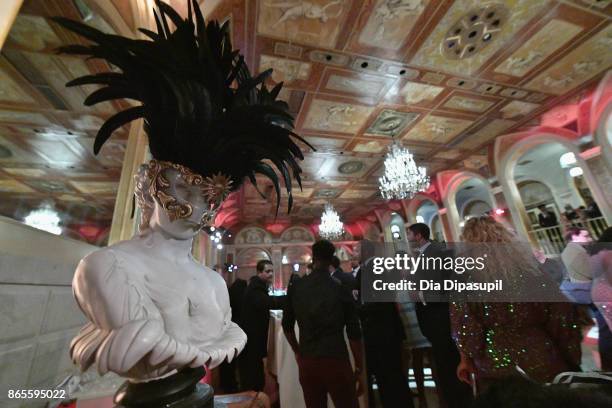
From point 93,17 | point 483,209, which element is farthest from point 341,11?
point 483,209

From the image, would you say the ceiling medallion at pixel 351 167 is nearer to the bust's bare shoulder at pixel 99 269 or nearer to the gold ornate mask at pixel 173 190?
the gold ornate mask at pixel 173 190

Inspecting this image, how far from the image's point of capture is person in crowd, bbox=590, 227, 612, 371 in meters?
1.54

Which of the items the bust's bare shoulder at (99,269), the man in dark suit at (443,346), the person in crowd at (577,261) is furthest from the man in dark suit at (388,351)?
the bust's bare shoulder at (99,269)

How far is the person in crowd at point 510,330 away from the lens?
130cm

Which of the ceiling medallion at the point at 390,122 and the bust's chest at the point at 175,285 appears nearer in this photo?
the bust's chest at the point at 175,285

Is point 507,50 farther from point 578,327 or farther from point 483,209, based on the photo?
point 483,209

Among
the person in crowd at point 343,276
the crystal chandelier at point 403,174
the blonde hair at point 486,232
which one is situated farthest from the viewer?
the crystal chandelier at point 403,174

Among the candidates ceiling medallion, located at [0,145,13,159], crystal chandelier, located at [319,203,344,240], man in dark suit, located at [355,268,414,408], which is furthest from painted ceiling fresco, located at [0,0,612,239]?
crystal chandelier, located at [319,203,344,240]

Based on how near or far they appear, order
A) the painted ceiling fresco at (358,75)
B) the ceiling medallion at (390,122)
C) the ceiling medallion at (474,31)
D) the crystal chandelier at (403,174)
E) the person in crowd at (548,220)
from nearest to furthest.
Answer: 1. the painted ceiling fresco at (358,75)
2. the ceiling medallion at (474,31)
3. the ceiling medallion at (390,122)
4. the crystal chandelier at (403,174)
5. the person in crowd at (548,220)

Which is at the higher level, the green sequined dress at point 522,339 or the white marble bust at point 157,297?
the white marble bust at point 157,297

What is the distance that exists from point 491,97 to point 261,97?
6053 mm

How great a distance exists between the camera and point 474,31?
3777 mm

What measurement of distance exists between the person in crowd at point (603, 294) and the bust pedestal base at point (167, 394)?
2.28m

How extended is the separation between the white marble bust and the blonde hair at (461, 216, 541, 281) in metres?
1.47
